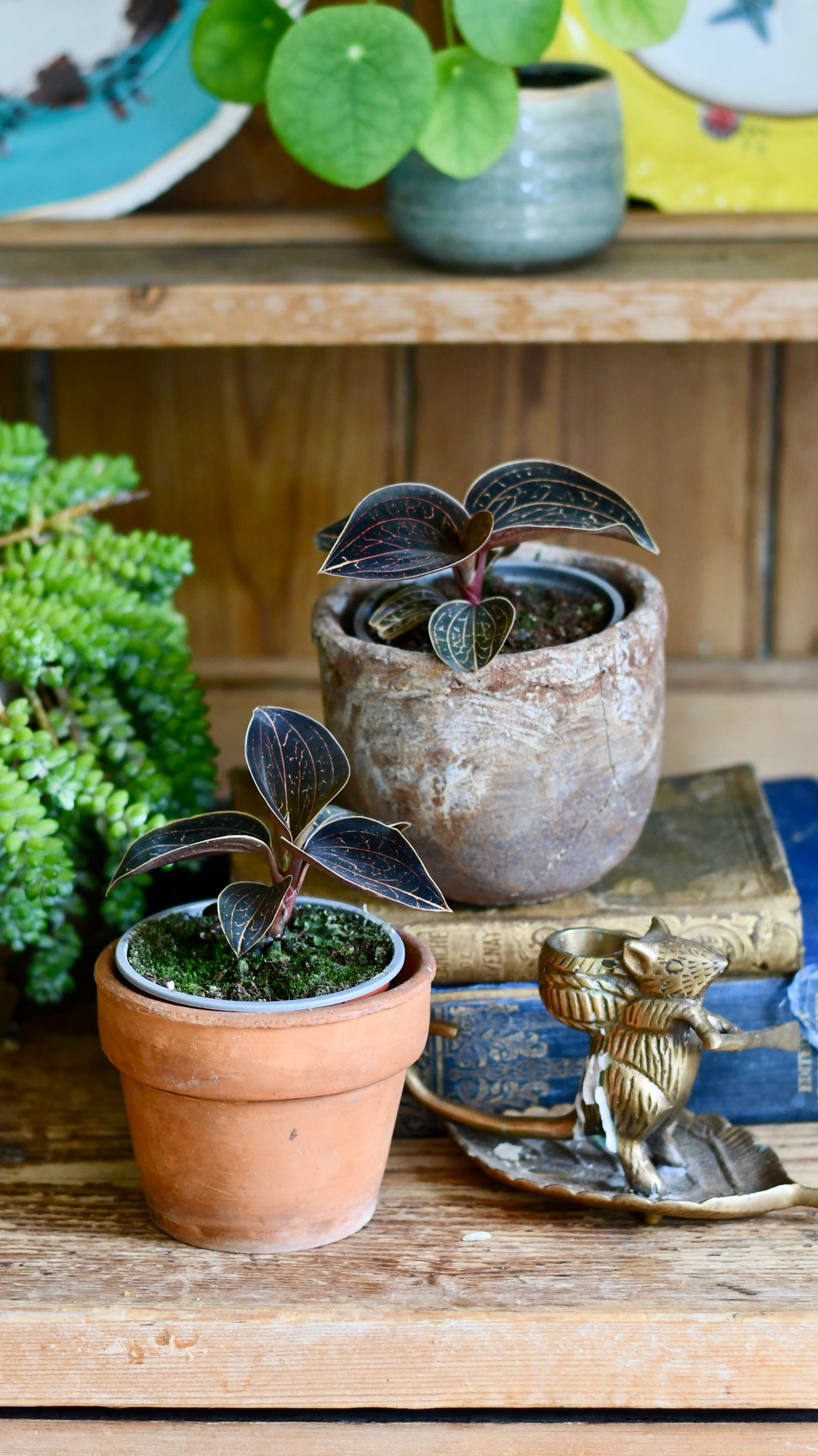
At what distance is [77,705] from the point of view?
88 centimetres

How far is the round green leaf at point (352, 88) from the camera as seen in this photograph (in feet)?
2.76

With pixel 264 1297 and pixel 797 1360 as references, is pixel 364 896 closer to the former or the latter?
pixel 264 1297

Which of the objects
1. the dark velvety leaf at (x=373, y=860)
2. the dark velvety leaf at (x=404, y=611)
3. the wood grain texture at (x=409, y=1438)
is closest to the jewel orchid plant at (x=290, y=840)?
the dark velvety leaf at (x=373, y=860)

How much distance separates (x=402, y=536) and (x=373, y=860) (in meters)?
0.19

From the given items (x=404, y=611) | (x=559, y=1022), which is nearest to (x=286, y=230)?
(x=404, y=611)

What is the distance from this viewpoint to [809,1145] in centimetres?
84

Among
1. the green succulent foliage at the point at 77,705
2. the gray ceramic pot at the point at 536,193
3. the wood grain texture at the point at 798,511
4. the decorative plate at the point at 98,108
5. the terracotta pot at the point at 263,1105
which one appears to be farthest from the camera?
the wood grain texture at the point at 798,511

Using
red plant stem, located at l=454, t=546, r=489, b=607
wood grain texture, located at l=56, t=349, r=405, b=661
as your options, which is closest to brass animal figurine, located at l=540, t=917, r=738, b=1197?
red plant stem, located at l=454, t=546, r=489, b=607

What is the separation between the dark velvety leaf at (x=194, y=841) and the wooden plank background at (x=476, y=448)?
0.54 meters

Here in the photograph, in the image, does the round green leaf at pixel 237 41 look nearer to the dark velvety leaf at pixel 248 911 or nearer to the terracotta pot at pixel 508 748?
the terracotta pot at pixel 508 748

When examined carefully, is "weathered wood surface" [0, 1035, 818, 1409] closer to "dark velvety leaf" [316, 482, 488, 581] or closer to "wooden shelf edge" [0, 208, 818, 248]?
"dark velvety leaf" [316, 482, 488, 581]

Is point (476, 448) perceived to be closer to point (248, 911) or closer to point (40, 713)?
point (40, 713)

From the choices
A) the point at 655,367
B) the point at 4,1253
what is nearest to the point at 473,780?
the point at 4,1253

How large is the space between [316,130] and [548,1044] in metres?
0.59
